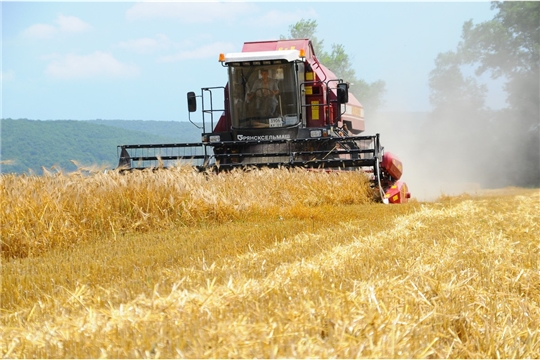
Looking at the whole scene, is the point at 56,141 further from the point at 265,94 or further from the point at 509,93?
the point at 265,94

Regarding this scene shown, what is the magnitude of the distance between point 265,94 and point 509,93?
23.4 meters

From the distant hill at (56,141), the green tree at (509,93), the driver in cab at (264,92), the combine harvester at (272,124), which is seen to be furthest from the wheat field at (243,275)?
the distant hill at (56,141)

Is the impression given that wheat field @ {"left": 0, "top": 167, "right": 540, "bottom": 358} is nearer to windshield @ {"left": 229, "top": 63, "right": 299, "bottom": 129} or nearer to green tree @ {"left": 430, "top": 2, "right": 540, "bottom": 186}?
windshield @ {"left": 229, "top": 63, "right": 299, "bottom": 129}

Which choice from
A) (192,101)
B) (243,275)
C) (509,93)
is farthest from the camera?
(509,93)

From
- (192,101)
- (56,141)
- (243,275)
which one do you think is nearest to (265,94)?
(192,101)

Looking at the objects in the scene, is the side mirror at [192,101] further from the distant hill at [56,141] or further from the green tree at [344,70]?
the distant hill at [56,141]

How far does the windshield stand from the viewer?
1209 centimetres

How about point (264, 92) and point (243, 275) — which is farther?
point (264, 92)

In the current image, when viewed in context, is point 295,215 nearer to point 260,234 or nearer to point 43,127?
point 260,234

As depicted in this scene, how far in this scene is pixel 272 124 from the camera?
12102 millimetres

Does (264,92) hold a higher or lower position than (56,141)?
higher

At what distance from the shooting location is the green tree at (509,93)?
29.8m

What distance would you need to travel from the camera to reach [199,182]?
751 cm

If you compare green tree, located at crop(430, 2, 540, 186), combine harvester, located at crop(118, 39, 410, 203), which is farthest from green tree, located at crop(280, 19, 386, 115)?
combine harvester, located at crop(118, 39, 410, 203)
